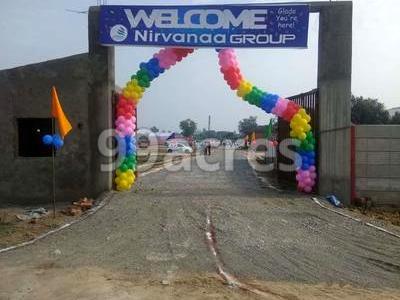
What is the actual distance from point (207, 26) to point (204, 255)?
8.01 metres

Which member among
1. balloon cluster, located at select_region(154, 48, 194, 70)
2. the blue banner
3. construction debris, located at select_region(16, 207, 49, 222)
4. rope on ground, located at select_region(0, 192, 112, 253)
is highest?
the blue banner

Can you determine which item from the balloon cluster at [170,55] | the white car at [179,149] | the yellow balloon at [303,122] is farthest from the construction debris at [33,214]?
the white car at [179,149]

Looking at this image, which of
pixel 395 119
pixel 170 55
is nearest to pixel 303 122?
pixel 170 55

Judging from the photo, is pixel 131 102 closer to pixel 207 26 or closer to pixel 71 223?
pixel 207 26

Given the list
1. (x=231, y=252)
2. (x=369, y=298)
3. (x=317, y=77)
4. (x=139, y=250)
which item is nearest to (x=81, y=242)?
(x=139, y=250)

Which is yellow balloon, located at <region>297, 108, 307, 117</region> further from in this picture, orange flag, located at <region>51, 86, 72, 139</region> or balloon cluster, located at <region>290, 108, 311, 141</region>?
orange flag, located at <region>51, 86, 72, 139</region>

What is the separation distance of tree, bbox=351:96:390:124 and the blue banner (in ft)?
123

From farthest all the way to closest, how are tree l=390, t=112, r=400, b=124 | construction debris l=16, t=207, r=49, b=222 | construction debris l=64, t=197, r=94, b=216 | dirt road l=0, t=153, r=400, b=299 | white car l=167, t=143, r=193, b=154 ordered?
white car l=167, t=143, r=193, b=154
tree l=390, t=112, r=400, b=124
construction debris l=64, t=197, r=94, b=216
construction debris l=16, t=207, r=49, b=222
dirt road l=0, t=153, r=400, b=299

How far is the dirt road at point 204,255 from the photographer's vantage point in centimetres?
695

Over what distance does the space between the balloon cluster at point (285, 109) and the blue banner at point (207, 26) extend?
2.03ft

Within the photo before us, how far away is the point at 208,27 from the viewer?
1484 centimetres

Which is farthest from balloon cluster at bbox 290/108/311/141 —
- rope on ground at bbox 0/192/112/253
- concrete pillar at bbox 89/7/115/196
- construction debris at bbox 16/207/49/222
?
construction debris at bbox 16/207/49/222

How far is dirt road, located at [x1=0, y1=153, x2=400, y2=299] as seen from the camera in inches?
273

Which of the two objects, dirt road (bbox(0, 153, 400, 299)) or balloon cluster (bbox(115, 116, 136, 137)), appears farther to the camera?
balloon cluster (bbox(115, 116, 136, 137))
